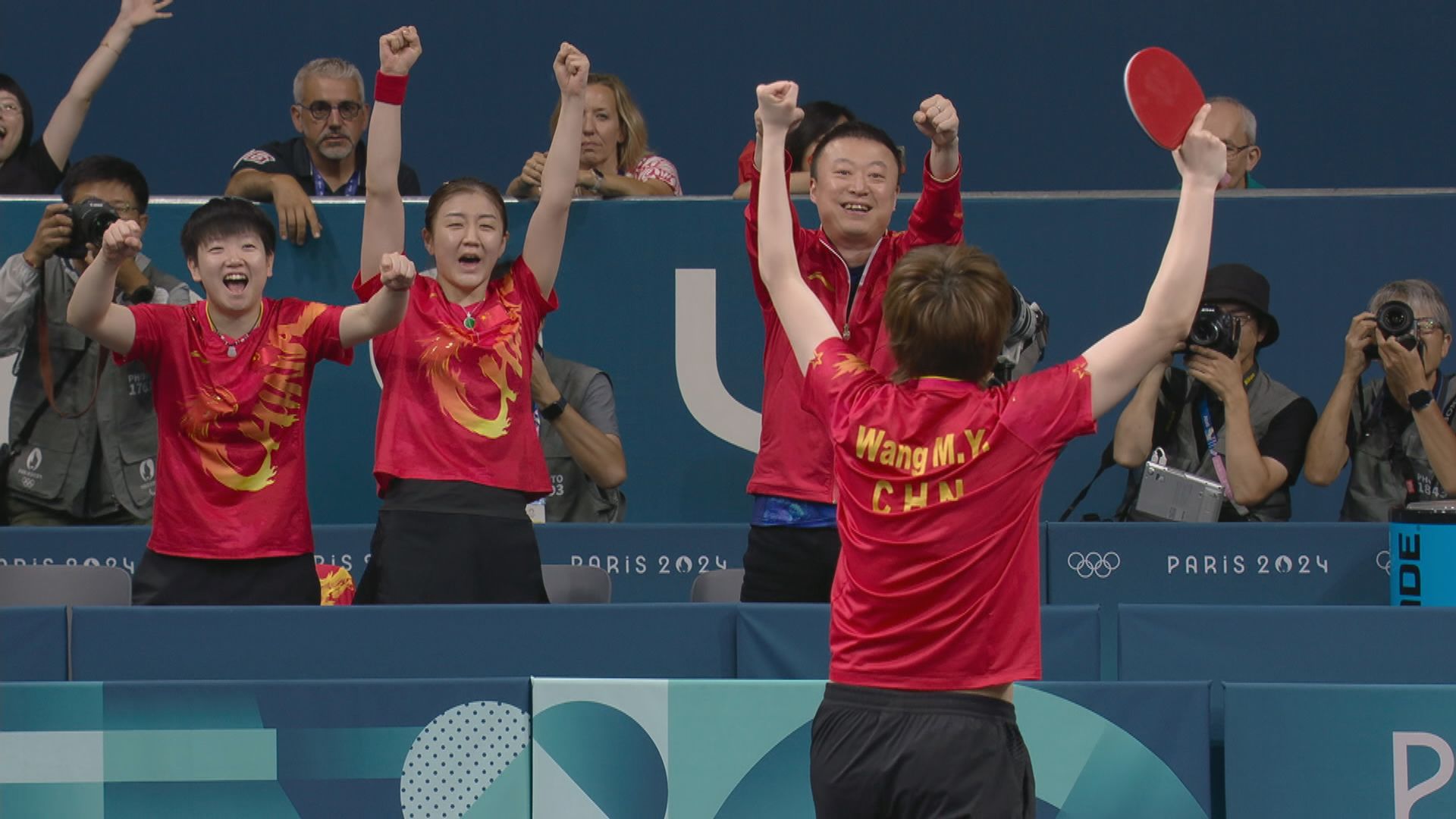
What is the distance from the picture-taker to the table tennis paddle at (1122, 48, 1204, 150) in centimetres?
269

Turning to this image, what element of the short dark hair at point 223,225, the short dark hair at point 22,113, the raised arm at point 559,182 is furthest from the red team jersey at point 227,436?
the short dark hair at point 22,113

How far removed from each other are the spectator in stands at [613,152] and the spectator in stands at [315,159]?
553 millimetres

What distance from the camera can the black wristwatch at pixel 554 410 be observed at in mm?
5355

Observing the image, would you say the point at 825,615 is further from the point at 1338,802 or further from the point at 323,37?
the point at 323,37

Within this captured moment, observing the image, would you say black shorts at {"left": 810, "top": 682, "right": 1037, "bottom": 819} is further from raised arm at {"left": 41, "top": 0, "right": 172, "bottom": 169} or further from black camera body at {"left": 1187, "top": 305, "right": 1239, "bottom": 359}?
raised arm at {"left": 41, "top": 0, "right": 172, "bottom": 169}

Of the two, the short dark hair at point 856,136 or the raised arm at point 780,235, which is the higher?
the short dark hair at point 856,136

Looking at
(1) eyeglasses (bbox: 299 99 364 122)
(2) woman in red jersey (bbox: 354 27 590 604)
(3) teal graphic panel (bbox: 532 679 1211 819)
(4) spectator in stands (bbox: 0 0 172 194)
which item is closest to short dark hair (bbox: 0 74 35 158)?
(4) spectator in stands (bbox: 0 0 172 194)

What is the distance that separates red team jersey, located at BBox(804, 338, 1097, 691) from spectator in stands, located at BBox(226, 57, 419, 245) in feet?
11.9

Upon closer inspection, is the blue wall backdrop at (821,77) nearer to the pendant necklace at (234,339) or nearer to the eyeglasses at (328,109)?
the eyeglasses at (328,109)

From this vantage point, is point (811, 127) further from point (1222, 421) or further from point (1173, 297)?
point (1173, 297)

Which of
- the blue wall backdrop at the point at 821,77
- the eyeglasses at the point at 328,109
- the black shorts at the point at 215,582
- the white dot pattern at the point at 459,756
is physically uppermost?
the blue wall backdrop at the point at 821,77

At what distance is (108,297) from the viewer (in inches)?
161

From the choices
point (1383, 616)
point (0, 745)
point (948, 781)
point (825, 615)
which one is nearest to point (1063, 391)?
point (948, 781)

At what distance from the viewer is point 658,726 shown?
12.2ft
